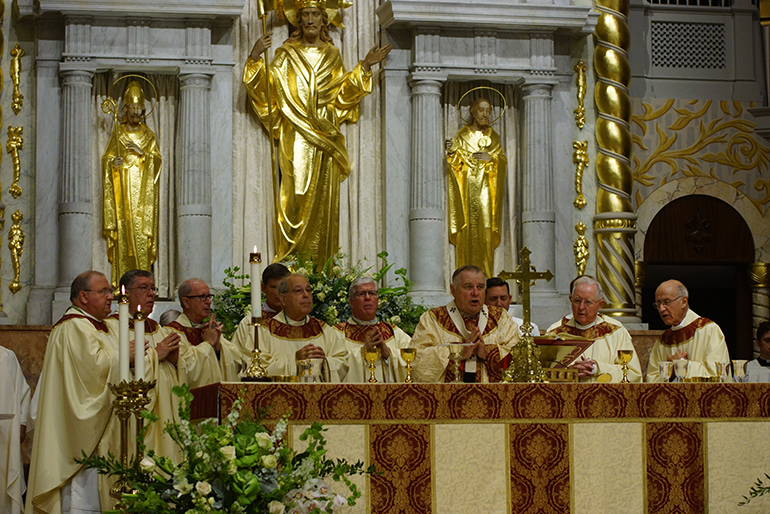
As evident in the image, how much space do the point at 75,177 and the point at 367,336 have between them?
4.49 metres

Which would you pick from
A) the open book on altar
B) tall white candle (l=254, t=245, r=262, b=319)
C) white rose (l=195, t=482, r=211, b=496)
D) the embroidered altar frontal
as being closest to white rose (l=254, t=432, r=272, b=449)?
white rose (l=195, t=482, r=211, b=496)

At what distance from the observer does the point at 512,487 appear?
15.2 ft

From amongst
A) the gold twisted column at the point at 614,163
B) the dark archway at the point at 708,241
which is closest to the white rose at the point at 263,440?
the gold twisted column at the point at 614,163

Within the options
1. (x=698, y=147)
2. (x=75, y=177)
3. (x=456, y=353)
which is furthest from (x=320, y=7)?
(x=456, y=353)

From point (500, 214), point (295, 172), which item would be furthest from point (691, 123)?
point (295, 172)

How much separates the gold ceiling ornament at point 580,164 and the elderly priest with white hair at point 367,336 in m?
4.02

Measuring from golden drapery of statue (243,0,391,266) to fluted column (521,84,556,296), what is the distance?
1.61m

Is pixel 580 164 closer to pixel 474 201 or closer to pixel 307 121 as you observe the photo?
pixel 474 201

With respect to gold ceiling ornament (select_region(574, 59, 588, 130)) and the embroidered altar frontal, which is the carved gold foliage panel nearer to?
gold ceiling ornament (select_region(574, 59, 588, 130))

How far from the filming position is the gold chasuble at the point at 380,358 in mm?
6250

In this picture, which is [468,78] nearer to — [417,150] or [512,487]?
[417,150]

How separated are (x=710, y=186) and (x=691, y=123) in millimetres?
710

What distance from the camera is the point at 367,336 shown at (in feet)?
20.3

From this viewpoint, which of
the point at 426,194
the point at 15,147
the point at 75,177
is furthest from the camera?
the point at 426,194
